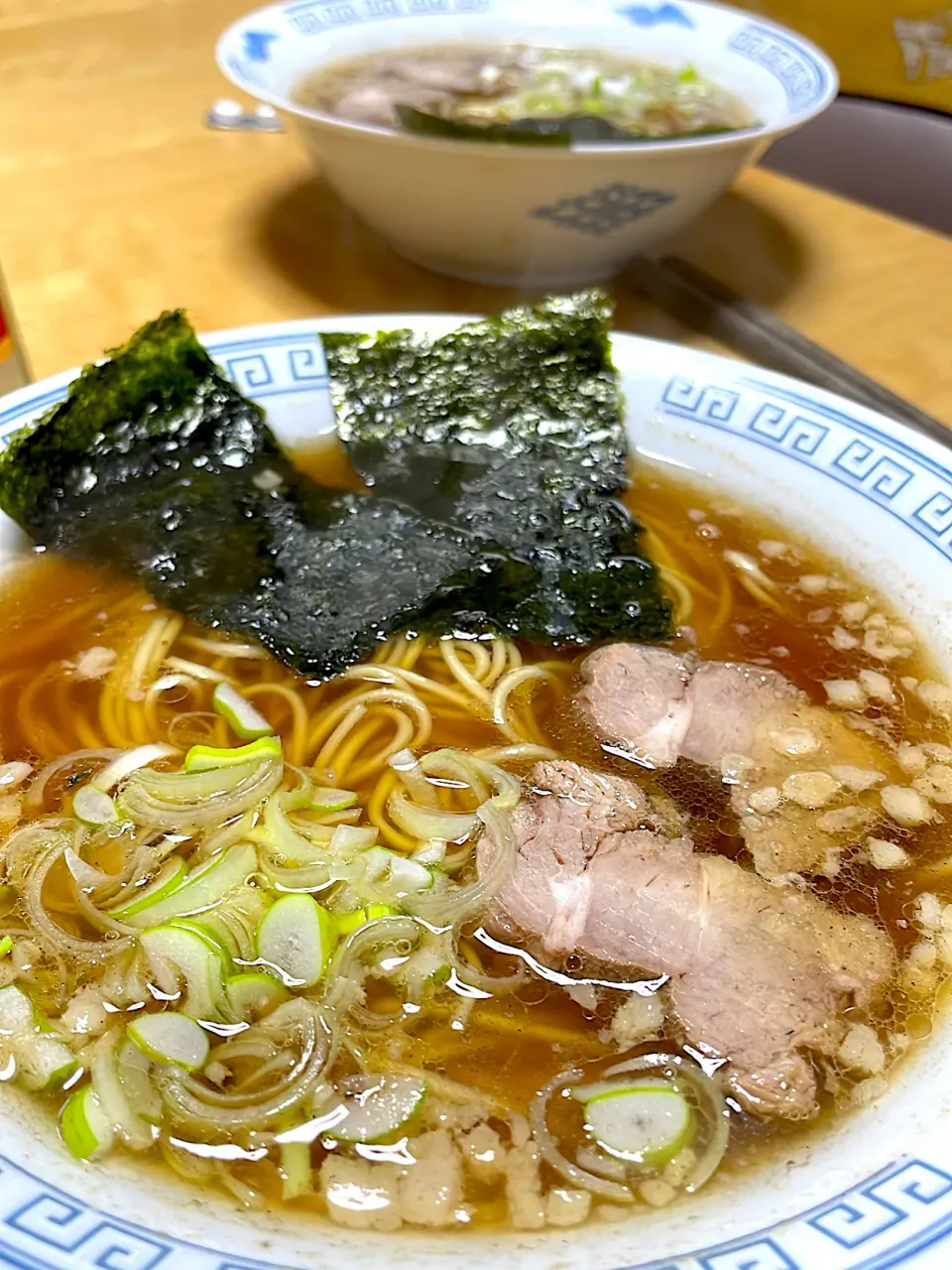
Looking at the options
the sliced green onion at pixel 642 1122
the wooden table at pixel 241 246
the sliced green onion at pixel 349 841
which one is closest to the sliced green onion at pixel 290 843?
the sliced green onion at pixel 349 841

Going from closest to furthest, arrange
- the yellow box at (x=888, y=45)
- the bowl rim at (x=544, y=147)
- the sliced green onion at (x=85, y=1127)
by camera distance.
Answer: the sliced green onion at (x=85, y=1127)
the bowl rim at (x=544, y=147)
the yellow box at (x=888, y=45)

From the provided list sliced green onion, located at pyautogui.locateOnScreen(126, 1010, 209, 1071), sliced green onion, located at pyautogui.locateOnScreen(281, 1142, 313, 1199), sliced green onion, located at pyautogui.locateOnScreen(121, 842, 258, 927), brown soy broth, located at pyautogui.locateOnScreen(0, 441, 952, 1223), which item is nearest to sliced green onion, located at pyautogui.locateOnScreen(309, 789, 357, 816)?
brown soy broth, located at pyautogui.locateOnScreen(0, 441, 952, 1223)

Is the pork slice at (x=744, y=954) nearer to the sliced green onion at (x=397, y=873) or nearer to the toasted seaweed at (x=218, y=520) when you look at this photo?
the sliced green onion at (x=397, y=873)

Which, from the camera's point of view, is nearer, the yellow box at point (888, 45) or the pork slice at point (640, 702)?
the pork slice at point (640, 702)

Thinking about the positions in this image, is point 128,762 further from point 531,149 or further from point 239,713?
point 531,149

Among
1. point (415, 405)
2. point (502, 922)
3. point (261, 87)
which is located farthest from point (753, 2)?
point (502, 922)

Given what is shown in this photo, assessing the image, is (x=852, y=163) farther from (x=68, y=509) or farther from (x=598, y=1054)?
(x=598, y=1054)
